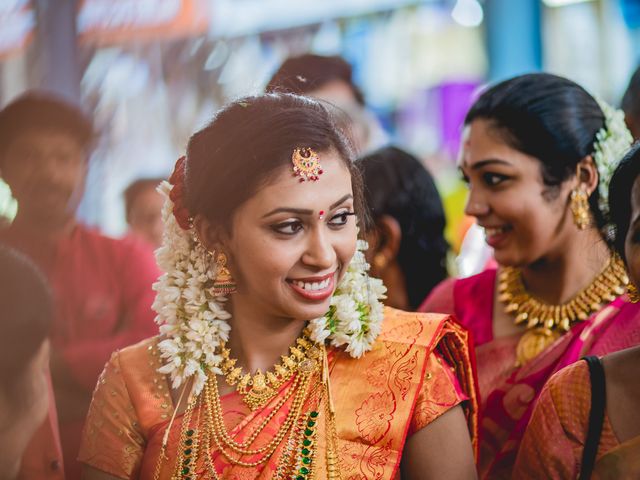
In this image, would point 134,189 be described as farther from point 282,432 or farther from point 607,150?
point 282,432

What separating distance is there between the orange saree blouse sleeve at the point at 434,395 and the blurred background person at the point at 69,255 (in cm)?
95

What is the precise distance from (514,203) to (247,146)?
1.02 metres

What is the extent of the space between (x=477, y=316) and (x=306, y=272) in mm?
1022

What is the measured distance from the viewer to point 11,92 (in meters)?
2.95

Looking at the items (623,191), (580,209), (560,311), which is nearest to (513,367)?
(560,311)

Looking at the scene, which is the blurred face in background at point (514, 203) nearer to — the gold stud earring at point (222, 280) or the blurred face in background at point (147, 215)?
the gold stud earring at point (222, 280)

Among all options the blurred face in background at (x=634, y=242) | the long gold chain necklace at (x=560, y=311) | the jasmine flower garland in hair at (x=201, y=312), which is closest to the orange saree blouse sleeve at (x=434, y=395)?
the jasmine flower garland in hair at (x=201, y=312)

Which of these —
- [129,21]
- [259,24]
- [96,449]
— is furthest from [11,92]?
[259,24]

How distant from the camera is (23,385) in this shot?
2227 mm

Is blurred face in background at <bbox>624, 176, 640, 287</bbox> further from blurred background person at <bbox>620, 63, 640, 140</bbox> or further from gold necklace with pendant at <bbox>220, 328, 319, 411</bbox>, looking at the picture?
blurred background person at <bbox>620, 63, 640, 140</bbox>

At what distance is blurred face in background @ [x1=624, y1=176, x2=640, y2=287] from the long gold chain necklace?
2.33ft

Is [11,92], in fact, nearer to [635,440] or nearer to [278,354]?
[278,354]

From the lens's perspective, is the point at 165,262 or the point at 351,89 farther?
the point at 351,89

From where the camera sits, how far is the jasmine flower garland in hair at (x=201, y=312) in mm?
2141
